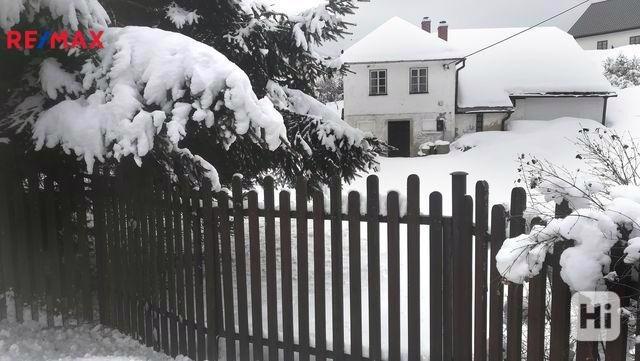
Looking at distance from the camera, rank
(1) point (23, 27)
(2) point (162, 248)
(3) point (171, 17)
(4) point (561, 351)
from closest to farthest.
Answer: (4) point (561, 351)
(1) point (23, 27)
(2) point (162, 248)
(3) point (171, 17)

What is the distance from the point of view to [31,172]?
201 inches

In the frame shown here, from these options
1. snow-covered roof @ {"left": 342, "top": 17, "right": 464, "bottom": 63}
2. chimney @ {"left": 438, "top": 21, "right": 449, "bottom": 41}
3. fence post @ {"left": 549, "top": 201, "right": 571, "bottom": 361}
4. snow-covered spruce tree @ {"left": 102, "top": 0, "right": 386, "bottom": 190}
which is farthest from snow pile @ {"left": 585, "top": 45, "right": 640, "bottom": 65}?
fence post @ {"left": 549, "top": 201, "right": 571, "bottom": 361}

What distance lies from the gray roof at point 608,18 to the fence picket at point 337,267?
64.8m

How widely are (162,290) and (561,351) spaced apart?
3360mm

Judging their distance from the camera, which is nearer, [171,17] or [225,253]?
[225,253]

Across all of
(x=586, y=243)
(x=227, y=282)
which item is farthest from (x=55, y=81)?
(x=586, y=243)

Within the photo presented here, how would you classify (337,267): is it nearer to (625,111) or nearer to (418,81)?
(418,81)

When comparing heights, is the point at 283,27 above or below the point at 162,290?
above

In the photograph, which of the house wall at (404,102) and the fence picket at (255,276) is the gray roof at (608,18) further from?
the fence picket at (255,276)

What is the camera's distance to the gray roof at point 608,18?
Answer: 57719 mm

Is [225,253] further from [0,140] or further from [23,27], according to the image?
[23,27]

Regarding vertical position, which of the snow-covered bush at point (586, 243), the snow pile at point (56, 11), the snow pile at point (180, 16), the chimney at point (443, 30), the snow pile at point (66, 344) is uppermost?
the chimney at point (443, 30)

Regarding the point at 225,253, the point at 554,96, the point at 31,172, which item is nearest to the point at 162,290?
the point at 225,253

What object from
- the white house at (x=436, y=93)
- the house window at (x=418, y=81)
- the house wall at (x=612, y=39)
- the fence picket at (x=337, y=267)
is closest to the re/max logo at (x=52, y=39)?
the fence picket at (x=337, y=267)
